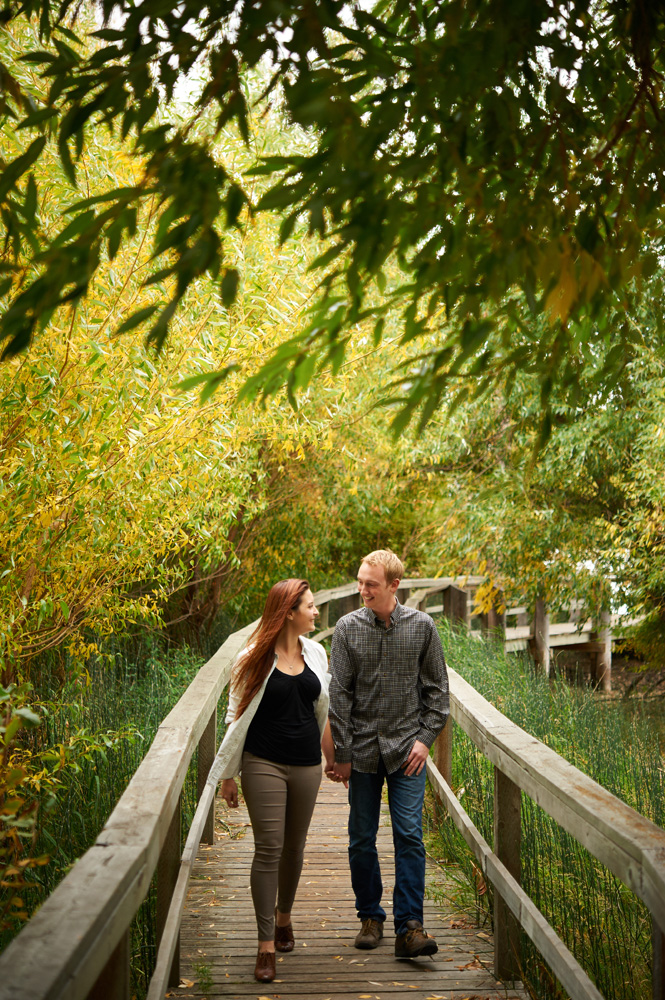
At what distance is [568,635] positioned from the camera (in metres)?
16.3

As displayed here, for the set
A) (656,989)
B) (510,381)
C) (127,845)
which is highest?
(510,381)

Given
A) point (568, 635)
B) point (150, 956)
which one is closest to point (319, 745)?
point (150, 956)

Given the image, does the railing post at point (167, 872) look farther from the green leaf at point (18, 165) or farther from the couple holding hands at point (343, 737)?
the green leaf at point (18, 165)

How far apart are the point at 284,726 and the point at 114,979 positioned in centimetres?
188

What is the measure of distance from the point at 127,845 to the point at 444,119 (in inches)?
79.0

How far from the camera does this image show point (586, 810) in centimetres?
265

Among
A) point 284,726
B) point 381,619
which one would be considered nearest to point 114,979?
point 284,726

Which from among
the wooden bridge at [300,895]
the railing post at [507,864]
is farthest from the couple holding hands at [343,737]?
the railing post at [507,864]

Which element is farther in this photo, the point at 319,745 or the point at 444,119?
the point at 319,745

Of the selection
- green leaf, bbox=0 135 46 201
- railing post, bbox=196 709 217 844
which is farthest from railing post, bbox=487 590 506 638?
green leaf, bbox=0 135 46 201

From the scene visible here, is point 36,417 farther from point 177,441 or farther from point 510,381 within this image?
point 510,381

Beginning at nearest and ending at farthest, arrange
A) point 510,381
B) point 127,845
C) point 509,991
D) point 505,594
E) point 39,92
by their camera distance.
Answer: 1. point 127,845
2. point 510,381
3. point 509,991
4. point 39,92
5. point 505,594

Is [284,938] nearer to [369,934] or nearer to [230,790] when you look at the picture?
[369,934]

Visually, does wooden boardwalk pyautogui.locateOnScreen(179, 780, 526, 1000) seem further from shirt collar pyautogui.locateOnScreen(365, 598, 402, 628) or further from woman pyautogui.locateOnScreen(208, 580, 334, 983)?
shirt collar pyautogui.locateOnScreen(365, 598, 402, 628)
